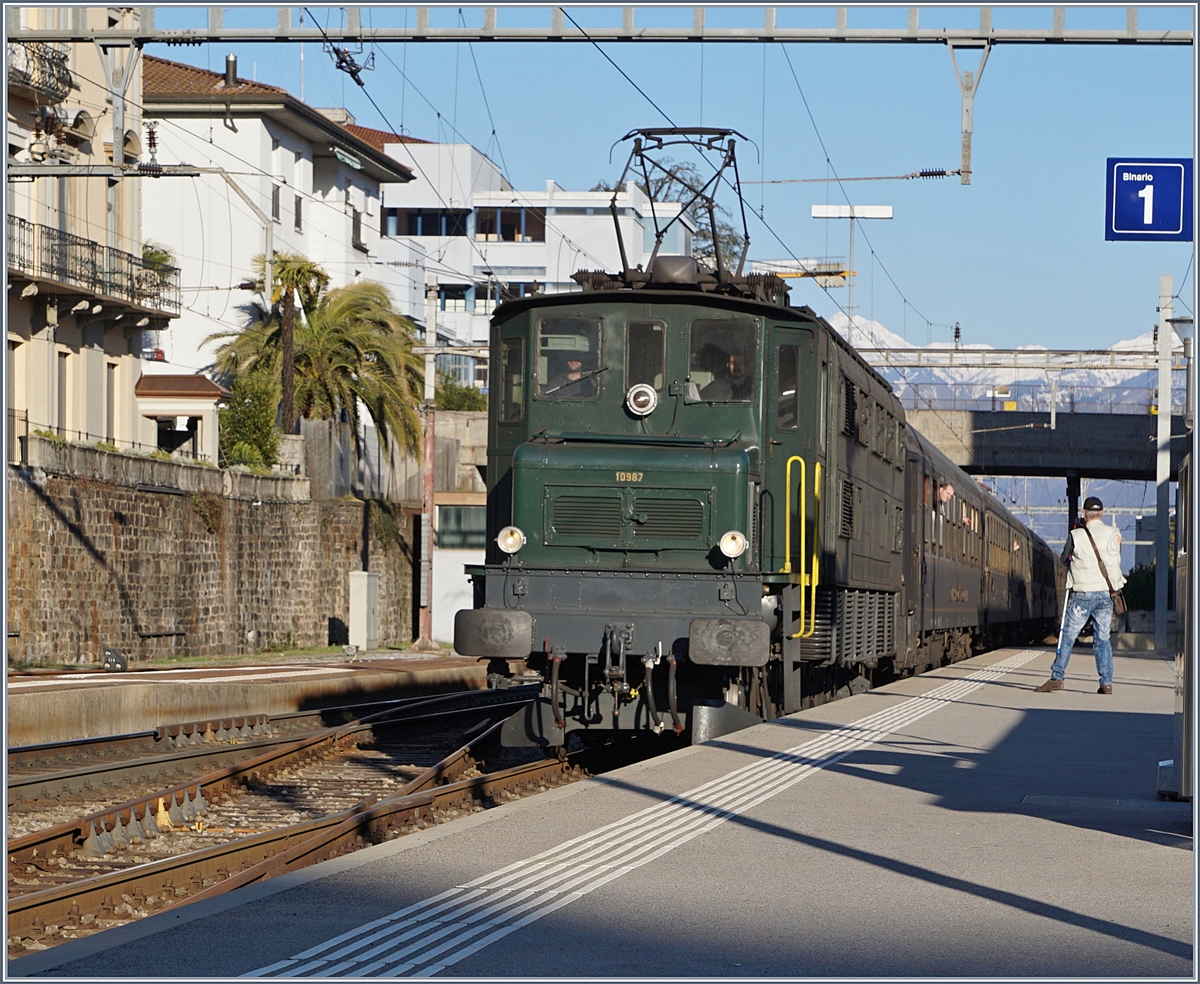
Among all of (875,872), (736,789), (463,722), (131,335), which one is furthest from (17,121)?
(875,872)

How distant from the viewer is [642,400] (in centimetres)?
1305

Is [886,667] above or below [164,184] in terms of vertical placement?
below

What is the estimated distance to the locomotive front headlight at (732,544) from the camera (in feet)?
39.4

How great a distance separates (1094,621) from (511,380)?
274 inches

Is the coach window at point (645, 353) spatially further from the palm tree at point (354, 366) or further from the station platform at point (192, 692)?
the palm tree at point (354, 366)

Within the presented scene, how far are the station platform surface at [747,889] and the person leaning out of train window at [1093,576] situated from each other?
5.48 meters

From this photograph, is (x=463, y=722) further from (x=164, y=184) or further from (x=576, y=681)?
(x=164, y=184)

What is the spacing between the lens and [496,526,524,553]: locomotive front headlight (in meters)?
12.2

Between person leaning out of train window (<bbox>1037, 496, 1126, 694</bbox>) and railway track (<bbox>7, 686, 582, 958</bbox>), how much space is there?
5819 mm

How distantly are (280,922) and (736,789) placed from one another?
13.6 feet

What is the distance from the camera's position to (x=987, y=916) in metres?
5.93

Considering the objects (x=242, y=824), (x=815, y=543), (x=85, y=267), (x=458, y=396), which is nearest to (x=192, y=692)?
(x=242, y=824)

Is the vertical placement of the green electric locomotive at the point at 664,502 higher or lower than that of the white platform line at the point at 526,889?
higher

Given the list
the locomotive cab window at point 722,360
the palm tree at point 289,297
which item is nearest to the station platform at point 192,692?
the locomotive cab window at point 722,360
